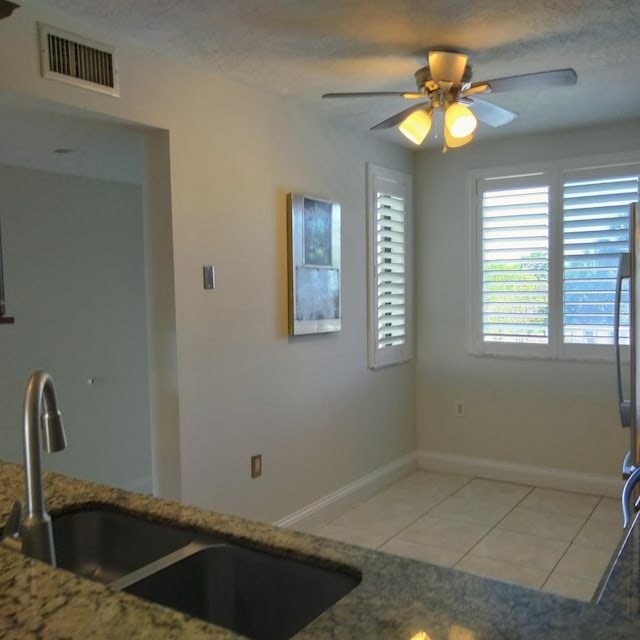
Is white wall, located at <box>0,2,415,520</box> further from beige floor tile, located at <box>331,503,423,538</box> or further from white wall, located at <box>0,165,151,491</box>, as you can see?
white wall, located at <box>0,165,151,491</box>

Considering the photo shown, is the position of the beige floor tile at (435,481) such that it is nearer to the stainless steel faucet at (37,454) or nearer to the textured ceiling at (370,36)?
the textured ceiling at (370,36)

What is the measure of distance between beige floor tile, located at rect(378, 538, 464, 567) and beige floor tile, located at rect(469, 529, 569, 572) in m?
0.13

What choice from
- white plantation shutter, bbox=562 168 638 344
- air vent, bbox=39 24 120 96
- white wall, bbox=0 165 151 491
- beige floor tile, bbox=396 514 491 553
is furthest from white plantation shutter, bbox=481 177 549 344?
air vent, bbox=39 24 120 96

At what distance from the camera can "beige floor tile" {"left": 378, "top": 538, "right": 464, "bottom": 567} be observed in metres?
3.31

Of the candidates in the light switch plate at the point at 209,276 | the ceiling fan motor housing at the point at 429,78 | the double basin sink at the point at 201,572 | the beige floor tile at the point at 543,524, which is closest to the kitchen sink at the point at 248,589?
the double basin sink at the point at 201,572

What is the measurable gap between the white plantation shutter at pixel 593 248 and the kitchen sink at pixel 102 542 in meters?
3.57

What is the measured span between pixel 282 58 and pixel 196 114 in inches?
18.8

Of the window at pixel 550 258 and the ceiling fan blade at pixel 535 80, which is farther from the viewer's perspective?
the window at pixel 550 258

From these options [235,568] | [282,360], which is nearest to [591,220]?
[282,360]

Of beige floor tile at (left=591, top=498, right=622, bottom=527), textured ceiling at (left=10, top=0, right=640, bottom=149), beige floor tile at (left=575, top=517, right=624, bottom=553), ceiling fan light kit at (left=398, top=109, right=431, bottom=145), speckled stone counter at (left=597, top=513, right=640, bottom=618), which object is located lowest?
beige floor tile at (left=575, top=517, right=624, bottom=553)

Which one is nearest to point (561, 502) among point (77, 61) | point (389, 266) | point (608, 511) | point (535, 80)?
point (608, 511)

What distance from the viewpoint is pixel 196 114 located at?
2.94 meters

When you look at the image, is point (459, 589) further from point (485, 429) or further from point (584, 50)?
point (485, 429)

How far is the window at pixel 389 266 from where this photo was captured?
14.1ft
